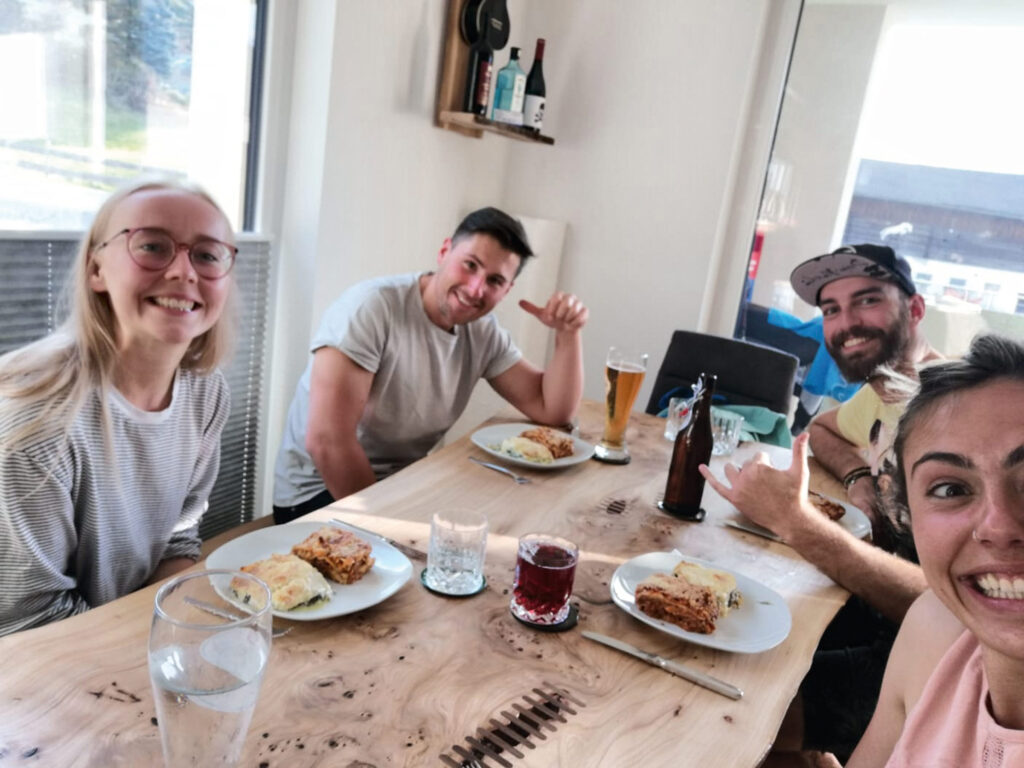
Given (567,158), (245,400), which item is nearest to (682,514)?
(245,400)

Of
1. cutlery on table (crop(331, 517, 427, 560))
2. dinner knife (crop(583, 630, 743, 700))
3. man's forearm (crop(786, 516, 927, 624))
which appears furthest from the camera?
man's forearm (crop(786, 516, 927, 624))

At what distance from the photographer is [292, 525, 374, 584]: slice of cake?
42.8 inches

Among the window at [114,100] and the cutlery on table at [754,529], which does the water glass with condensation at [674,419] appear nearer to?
the cutlery on table at [754,529]

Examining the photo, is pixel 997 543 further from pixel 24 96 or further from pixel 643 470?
pixel 24 96

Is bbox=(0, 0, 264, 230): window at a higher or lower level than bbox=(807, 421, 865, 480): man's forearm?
higher

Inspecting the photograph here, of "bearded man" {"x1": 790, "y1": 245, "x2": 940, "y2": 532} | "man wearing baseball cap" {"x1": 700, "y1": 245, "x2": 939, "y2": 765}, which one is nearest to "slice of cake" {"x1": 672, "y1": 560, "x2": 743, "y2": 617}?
"man wearing baseball cap" {"x1": 700, "y1": 245, "x2": 939, "y2": 765}

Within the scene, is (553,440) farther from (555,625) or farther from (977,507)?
(977,507)

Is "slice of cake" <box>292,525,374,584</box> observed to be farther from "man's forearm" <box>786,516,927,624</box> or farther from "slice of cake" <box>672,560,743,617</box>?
"man's forearm" <box>786,516,927,624</box>

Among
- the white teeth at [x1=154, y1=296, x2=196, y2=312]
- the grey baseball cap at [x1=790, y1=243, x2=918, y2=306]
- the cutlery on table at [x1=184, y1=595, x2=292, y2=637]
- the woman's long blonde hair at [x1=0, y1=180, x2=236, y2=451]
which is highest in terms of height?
the grey baseball cap at [x1=790, y1=243, x2=918, y2=306]

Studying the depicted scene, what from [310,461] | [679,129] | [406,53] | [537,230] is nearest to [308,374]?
[310,461]

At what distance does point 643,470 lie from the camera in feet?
5.95

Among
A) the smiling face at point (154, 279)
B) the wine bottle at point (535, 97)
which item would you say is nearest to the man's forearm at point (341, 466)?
the smiling face at point (154, 279)

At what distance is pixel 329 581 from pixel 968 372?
0.84 metres

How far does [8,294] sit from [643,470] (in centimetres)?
148
